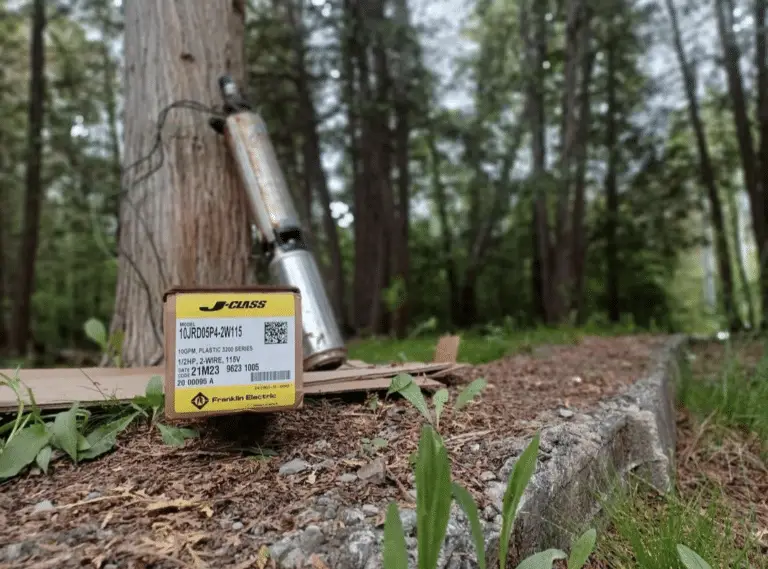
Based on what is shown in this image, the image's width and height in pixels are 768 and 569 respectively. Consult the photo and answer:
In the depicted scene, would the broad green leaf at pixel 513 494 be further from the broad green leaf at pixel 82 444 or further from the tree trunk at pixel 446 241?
the tree trunk at pixel 446 241

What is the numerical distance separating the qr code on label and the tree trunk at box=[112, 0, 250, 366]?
1270 mm

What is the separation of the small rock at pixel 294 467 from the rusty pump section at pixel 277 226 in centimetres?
76

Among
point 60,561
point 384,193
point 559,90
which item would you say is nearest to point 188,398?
point 60,561

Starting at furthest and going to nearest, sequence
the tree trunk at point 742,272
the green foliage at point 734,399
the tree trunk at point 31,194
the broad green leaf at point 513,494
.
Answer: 1. the tree trunk at point 31,194
2. the tree trunk at point 742,272
3. the green foliage at point 734,399
4. the broad green leaf at point 513,494

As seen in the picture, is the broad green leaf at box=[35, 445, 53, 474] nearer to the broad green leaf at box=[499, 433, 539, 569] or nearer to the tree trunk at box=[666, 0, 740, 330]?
the broad green leaf at box=[499, 433, 539, 569]

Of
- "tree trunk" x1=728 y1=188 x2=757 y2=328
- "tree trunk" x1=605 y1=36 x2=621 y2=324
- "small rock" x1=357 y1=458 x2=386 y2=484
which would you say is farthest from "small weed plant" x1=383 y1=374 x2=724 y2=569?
"tree trunk" x1=605 y1=36 x2=621 y2=324

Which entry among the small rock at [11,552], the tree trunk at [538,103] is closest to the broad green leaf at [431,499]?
the small rock at [11,552]

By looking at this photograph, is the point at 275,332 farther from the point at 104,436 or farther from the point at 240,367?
the point at 104,436

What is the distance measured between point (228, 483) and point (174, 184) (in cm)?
166

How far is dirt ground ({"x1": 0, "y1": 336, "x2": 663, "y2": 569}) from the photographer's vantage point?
960 mm

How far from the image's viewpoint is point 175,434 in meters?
1.41

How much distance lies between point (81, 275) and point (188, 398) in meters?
17.1

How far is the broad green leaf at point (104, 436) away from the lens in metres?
1.36

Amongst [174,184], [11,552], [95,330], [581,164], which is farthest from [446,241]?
[11,552]
